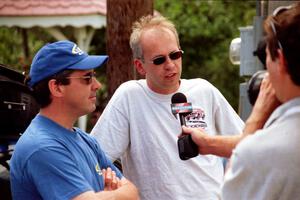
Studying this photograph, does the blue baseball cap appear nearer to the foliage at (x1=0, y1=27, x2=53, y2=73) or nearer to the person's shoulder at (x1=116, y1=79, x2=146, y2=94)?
Answer: the person's shoulder at (x1=116, y1=79, x2=146, y2=94)

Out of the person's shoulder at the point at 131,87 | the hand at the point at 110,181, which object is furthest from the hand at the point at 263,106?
the person's shoulder at the point at 131,87

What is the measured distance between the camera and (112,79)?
21.3 ft

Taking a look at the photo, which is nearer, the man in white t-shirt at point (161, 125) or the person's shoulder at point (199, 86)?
the man in white t-shirt at point (161, 125)

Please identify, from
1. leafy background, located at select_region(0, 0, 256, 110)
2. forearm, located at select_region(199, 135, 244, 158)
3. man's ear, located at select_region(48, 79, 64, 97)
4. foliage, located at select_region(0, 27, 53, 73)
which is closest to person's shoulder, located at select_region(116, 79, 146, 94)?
man's ear, located at select_region(48, 79, 64, 97)

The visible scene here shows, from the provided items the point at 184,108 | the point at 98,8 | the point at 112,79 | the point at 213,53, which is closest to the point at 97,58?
the point at 184,108

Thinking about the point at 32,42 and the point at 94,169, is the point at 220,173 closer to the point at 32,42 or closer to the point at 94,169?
the point at 94,169

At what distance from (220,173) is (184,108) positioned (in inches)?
35.4

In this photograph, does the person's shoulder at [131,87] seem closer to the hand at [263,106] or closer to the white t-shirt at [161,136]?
the white t-shirt at [161,136]

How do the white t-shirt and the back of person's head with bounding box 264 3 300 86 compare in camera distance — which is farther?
the white t-shirt

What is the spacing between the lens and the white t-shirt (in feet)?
14.3

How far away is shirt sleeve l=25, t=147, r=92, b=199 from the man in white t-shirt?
97cm

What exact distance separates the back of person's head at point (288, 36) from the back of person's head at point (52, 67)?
146 cm

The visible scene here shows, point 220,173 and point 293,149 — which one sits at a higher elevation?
point 293,149

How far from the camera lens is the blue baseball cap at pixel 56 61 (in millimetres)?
3754
